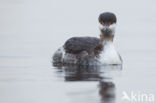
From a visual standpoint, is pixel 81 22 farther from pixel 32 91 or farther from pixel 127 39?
pixel 32 91

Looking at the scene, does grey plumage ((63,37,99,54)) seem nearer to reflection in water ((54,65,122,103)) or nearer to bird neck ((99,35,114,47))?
bird neck ((99,35,114,47))

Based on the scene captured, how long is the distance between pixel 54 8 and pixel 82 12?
12.0 ft

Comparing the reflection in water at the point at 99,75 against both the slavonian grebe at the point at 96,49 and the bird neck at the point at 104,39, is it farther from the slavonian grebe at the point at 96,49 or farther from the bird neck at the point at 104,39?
the bird neck at the point at 104,39

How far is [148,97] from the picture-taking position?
15.8 m

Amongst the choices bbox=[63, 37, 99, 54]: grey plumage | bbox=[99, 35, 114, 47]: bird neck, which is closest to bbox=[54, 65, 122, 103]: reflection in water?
bbox=[63, 37, 99, 54]: grey plumage

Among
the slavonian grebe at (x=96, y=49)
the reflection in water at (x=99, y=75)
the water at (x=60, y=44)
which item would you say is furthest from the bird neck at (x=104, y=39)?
the reflection in water at (x=99, y=75)

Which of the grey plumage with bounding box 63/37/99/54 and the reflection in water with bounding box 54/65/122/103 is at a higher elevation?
the grey plumage with bounding box 63/37/99/54

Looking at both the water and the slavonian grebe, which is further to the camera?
the slavonian grebe

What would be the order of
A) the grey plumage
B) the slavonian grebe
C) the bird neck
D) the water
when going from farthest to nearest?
1. the bird neck
2. the grey plumage
3. the slavonian grebe
4. the water

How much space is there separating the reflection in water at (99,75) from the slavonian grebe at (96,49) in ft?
1.13

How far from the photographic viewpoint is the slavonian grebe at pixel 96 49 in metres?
21.8

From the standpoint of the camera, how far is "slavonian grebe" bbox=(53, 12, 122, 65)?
21809 millimetres

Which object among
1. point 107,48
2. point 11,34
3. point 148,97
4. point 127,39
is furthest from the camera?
point 11,34

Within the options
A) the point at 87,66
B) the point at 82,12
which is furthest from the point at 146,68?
the point at 82,12
